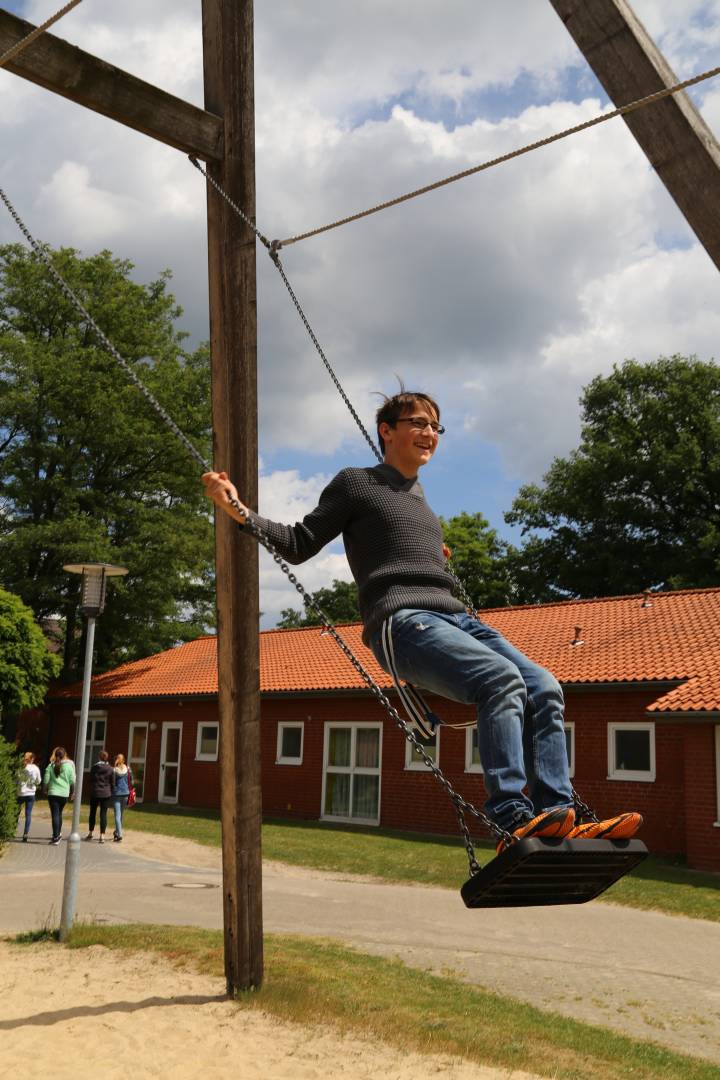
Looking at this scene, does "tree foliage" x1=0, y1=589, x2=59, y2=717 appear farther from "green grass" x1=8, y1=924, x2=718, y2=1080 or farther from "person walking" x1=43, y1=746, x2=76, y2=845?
"green grass" x1=8, y1=924, x2=718, y2=1080

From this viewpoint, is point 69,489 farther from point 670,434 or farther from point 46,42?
point 46,42

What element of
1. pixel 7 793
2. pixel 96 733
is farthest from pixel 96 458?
pixel 7 793

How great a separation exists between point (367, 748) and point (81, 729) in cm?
1462

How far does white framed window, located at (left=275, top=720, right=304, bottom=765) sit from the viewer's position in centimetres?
2595

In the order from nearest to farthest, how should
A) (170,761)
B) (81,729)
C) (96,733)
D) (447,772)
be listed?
1. (81,729)
2. (447,772)
3. (170,761)
4. (96,733)

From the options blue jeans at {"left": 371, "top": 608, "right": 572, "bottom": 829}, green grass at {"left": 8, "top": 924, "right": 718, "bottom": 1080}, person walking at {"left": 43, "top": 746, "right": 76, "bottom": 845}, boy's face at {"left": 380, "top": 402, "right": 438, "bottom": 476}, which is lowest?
green grass at {"left": 8, "top": 924, "right": 718, "bottom": 1080}

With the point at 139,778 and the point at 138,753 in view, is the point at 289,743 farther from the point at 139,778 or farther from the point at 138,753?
the point at 138,753

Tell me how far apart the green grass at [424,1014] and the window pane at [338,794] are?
50.2ft

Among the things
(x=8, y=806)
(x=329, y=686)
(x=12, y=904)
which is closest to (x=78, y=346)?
(x=329, y=686)

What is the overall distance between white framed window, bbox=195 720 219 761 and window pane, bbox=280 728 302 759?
10.4 feet

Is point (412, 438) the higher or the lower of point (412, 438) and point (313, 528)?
the higher

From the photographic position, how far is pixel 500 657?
368cm

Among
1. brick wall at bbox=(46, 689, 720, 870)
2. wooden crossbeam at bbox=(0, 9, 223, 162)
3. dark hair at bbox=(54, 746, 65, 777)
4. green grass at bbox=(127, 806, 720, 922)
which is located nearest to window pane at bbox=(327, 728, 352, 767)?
brick wall at bbox=(46, 689, 720, 870)

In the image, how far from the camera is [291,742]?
86.2 ft
